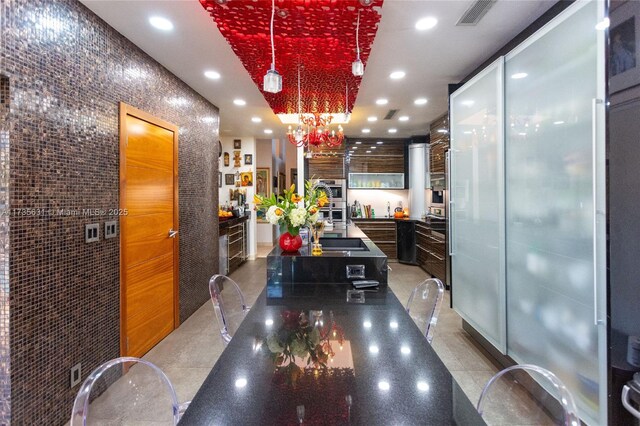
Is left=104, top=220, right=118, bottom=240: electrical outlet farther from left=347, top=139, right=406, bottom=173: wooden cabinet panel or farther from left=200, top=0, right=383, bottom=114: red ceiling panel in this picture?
left=347, top=139, right=406, bottom=173: wooden cabinet panel

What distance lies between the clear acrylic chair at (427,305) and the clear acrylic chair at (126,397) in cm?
Answer: 129

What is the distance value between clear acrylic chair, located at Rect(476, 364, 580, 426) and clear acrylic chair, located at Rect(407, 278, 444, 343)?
0.58 metres

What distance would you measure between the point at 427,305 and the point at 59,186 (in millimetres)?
2382

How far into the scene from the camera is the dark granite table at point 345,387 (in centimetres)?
84

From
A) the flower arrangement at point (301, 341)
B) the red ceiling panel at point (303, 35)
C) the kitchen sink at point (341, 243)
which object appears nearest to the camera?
the flower arrangement at point (301, 341)

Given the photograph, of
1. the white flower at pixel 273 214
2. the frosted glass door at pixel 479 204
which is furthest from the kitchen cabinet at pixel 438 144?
the white flower at pixel 273 214


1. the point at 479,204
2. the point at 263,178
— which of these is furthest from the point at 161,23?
the point at 263,178

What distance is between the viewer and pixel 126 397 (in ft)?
3.81

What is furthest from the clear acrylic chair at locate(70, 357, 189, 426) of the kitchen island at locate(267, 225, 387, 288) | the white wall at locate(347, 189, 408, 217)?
the white wall at locate(347, 189, 408, 217)

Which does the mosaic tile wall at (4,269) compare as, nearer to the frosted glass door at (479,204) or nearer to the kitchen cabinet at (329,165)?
the frosted glass door at (479,204)

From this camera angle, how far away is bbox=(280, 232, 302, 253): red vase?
7.75 ft

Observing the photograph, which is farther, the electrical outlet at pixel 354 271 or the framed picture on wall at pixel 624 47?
the electrical outlet at pixel 354 271

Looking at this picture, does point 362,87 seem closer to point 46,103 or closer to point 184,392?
point 46,103

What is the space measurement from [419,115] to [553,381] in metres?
4.77
